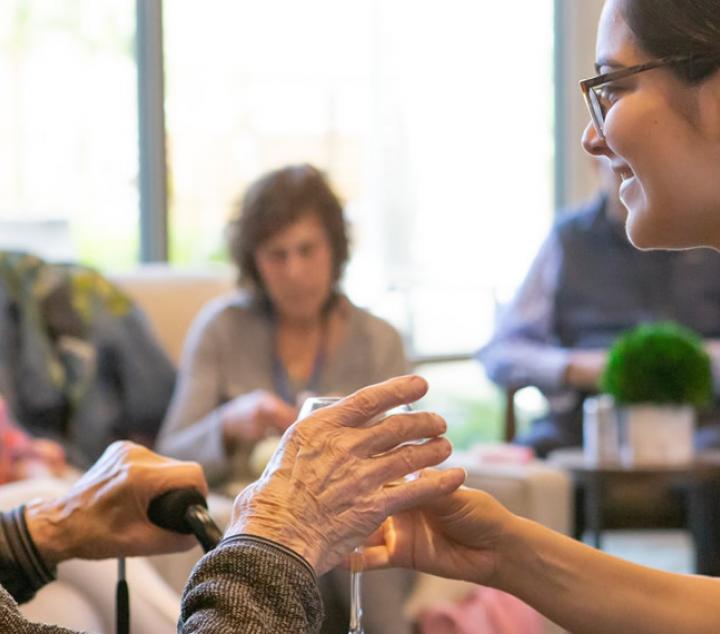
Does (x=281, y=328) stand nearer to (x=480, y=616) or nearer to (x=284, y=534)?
(x=480, y=616)

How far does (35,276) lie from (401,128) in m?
2.76

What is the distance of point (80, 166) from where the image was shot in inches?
194

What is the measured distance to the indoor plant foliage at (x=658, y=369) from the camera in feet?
11.3

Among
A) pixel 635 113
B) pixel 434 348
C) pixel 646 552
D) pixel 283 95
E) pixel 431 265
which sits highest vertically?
pixel 283 95

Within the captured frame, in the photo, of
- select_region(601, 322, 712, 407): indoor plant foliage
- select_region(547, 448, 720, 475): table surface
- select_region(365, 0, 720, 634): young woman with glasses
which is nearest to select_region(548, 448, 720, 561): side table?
select_region(547, 448, 720, 475): table surface

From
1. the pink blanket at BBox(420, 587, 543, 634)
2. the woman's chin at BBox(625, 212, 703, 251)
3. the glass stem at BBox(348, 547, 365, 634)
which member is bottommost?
the pink blanket at BBox(420, 587, 543, 634)

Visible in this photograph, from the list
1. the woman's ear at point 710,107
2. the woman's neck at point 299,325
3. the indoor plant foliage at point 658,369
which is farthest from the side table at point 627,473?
the woman's ear at point 710,107

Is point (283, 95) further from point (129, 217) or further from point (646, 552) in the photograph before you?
point (646, 552)

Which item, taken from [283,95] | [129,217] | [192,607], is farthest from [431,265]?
[192,607]

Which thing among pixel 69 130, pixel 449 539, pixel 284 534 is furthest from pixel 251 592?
pixel 69 130

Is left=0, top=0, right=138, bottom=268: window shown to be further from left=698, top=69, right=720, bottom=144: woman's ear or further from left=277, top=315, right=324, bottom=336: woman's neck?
left=698, top=69, right=720, bottom=144: woman's ear

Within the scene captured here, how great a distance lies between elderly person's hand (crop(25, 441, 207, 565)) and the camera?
1503 mm

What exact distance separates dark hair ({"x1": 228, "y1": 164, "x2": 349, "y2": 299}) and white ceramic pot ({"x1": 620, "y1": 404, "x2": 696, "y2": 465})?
89 cm

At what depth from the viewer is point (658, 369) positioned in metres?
3.49
